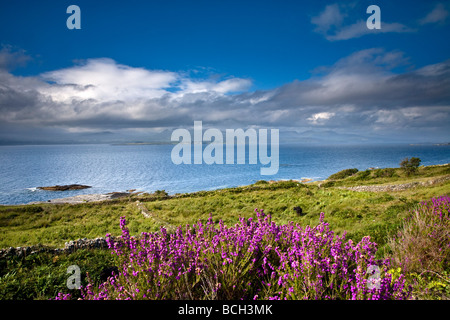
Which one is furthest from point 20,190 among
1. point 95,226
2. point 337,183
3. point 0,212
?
point 337,183

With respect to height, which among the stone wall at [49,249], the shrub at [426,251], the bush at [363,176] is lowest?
the bush at [363,176]

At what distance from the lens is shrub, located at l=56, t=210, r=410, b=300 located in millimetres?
2662

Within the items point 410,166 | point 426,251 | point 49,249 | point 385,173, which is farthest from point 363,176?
point 49,249

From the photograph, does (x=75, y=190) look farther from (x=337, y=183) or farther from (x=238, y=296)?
(x=238, y=296)

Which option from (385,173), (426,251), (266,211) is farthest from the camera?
(385,173)

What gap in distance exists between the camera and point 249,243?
357 centimetres

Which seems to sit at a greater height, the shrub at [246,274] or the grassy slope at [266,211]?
the shrub at [246,274]

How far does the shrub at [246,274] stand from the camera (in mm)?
2662

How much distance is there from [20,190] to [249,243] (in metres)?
81.1

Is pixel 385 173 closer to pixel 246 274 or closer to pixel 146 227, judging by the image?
pixel 146 227

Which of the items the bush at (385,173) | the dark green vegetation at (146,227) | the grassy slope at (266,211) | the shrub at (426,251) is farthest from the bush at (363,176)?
the shrub at (426,251)

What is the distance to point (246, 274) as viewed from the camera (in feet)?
10.5

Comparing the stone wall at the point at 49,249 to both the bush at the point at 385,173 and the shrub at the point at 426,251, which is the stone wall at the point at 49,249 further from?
the bush at the point at 385,173

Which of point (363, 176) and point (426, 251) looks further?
point (363, 176)
